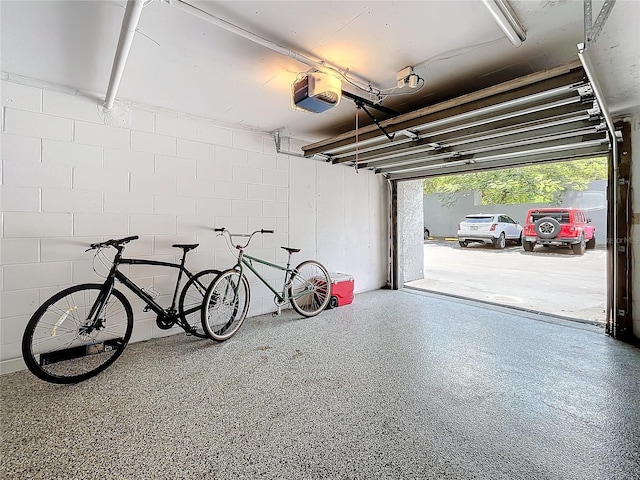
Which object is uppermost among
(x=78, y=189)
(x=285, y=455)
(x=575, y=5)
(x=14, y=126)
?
(x=575, y=5)

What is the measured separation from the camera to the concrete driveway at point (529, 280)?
4051mm

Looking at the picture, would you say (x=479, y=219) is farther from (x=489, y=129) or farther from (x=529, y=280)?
(x=489, y=129)

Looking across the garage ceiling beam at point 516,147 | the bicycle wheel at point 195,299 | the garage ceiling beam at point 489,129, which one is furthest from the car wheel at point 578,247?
the bicycle wheel at point 195,299

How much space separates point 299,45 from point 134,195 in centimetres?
201

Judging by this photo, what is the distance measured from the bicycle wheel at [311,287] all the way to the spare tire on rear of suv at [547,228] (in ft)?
25.3

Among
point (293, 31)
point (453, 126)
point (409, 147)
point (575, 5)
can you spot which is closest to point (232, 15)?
point (293, 31)

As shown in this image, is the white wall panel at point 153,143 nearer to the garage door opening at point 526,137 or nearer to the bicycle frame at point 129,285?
the bicycle frame at point 129,285

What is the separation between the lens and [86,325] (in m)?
2.21

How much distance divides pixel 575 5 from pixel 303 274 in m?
3.15

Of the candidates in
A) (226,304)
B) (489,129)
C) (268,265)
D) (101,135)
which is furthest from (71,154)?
(489,129)

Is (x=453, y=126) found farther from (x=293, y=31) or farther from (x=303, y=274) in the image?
(x=303, y=274)

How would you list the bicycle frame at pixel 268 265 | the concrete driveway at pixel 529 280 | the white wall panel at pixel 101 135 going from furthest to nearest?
the concrete driveway at pixel 529 280, the bicycle frame at pixel 268 265, the white wall panel at pixel 101 135

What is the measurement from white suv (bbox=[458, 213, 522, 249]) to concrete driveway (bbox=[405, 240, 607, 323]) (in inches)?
36.5

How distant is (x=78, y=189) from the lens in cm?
245
